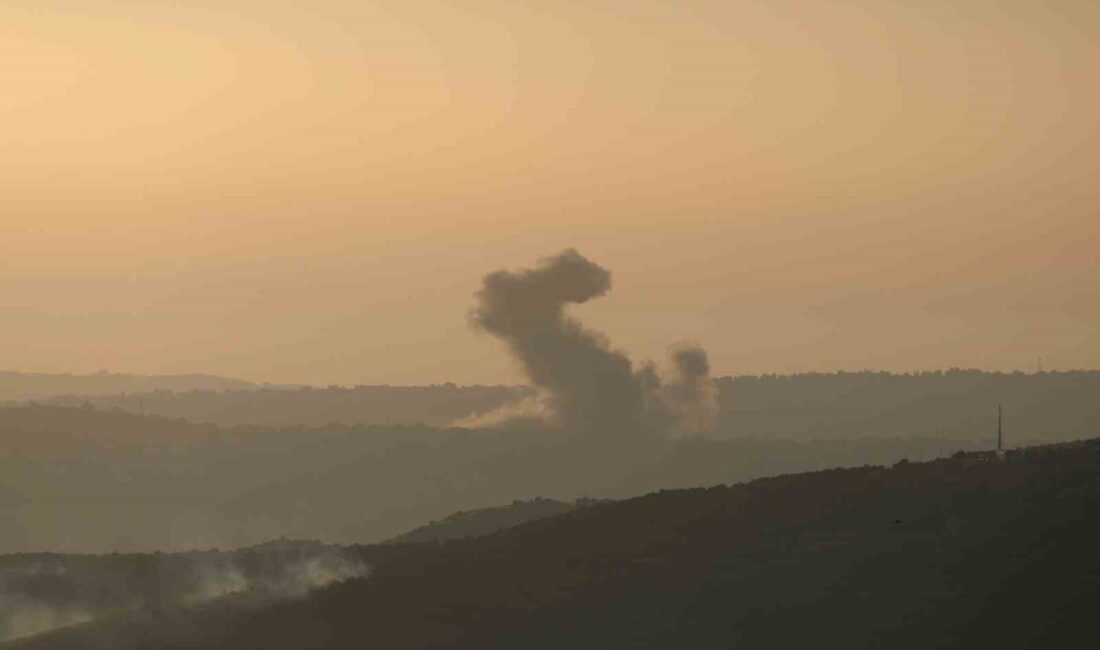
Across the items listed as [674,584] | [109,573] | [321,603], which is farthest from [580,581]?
[109,573]

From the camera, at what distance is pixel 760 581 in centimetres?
10750

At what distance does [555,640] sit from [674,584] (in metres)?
8.98

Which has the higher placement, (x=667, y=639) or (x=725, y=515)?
(x=725, y=515)


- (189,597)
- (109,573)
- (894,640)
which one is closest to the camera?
(894,640)

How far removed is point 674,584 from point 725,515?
15.3 metres

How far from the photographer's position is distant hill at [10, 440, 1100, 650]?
99938 mm

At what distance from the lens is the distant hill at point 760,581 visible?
328ft

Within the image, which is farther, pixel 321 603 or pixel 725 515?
pixel 725 515

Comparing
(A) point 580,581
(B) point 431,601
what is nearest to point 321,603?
(B) point 431,601

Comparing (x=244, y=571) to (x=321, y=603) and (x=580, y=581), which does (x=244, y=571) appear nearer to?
(x=321, y=603)

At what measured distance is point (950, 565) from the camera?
4186 inches

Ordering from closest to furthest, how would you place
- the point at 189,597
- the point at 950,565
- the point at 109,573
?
1. the point at 950,565
2. the point at 189,597
3. the point at 109,573

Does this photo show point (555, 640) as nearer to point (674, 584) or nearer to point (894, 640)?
point (674, 584)

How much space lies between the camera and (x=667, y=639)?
101 metres
